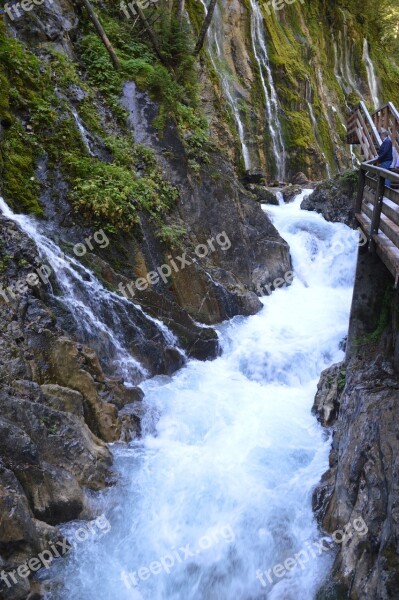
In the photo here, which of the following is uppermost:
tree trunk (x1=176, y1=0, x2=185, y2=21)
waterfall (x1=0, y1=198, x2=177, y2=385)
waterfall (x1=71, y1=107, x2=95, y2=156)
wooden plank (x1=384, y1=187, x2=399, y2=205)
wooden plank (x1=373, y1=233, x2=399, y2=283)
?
tree trunk (x1=176, y1=0, x2=185, y2=21)

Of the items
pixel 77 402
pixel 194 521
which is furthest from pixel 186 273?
pixel 194 521

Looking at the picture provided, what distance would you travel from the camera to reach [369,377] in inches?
289

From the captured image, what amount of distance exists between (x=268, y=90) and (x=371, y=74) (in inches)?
670

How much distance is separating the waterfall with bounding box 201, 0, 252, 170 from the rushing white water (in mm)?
11932

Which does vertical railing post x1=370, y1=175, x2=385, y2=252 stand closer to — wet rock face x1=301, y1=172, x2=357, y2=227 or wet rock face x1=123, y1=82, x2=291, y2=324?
wet rock face x1=123, y1=82, x2=291, y2=324

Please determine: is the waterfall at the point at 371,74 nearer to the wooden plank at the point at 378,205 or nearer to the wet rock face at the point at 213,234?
the wet rock face at the point at 213,234

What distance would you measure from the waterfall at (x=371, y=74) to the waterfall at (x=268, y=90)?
1453 cm

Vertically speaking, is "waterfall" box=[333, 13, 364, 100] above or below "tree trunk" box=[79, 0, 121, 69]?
below

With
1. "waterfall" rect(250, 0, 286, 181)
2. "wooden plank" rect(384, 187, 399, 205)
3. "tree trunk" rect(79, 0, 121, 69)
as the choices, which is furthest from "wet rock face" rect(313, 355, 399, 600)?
"waterfall" rect(250, 0, 286, 181)

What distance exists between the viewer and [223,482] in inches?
291

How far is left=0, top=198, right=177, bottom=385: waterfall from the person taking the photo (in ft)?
29.7

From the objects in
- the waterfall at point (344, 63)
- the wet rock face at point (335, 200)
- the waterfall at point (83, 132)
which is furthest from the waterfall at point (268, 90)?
the waterfall at point (83, 132)

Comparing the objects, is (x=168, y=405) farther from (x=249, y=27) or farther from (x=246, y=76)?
(x=249, y=27)

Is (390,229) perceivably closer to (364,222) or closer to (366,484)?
(364,222)
